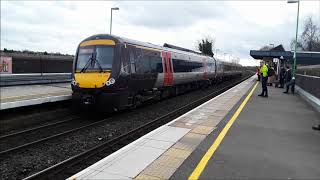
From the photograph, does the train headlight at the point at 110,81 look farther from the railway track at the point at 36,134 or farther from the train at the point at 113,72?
the railway track at the point at 36,134

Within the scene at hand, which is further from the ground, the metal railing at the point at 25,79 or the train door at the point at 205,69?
the train door at the point at 205,69

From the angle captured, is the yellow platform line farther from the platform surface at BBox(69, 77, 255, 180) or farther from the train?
the train

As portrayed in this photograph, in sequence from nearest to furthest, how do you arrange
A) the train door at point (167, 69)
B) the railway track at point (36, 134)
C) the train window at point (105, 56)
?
the railway track at point (36, 134) < the train window at point (105, 56) < the train door at point (167, 69)

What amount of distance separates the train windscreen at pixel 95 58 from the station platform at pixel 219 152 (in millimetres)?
3737

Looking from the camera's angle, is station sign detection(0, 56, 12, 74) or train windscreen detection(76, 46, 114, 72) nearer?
train windscreen detection(76, 46, 114, 72)

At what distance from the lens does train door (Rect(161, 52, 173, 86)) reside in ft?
59.1

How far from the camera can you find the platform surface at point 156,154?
18.7 feet

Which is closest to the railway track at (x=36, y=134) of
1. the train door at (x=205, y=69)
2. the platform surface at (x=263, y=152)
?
the platform surface at (x=263, y=152)

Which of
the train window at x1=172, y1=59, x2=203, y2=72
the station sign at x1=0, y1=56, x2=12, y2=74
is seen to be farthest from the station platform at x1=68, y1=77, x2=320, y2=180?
the station sign at x1=0, y1=56, x2=12, y2=74

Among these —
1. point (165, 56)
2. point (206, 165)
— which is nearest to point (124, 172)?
point (206, 165)

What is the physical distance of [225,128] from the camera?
9.48 m

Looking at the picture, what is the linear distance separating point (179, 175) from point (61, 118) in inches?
361

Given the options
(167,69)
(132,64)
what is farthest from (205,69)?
(132,64)

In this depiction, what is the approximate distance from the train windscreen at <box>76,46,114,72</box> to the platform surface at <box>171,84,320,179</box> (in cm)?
502
